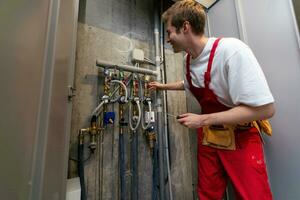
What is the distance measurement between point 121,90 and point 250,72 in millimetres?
748

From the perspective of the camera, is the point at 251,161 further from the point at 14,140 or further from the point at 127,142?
the point at 14,140

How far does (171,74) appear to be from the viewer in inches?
60.2

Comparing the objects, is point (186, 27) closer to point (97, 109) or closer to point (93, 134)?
point (97, 109)

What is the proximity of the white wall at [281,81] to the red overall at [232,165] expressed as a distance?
17 cm

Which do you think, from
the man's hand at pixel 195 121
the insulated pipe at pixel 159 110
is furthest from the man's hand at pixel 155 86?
the man's hand at pixel 195 121

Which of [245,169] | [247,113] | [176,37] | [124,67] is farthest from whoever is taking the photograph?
[124,67]

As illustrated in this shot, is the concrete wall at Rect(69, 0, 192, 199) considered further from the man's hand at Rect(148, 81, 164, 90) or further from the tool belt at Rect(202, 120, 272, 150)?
the tool belt at Rect(202, 120, 272, 150)

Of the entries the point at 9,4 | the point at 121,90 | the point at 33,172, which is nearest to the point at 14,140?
the point at 33,172

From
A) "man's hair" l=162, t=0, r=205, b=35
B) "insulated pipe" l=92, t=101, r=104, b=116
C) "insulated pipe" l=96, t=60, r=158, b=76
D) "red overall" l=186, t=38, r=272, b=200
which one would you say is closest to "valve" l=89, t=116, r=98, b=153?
"insulated pipe" l=92, t=101, r=104, b=116

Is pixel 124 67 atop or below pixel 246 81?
atop

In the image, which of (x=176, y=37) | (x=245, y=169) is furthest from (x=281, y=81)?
(x=176, y=37)

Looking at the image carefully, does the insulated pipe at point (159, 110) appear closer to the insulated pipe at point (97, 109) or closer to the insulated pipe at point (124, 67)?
the insulated pipe at point (124, 67)

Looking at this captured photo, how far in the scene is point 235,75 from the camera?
0.78m

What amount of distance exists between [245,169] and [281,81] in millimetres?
549
